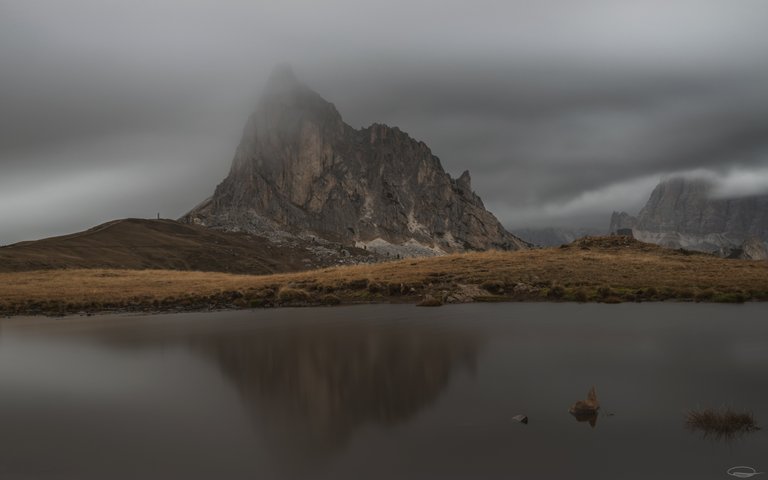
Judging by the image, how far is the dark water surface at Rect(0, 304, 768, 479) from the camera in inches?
347

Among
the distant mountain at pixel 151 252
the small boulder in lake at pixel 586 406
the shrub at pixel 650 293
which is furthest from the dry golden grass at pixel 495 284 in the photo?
the distant mountain at pixel 151 252

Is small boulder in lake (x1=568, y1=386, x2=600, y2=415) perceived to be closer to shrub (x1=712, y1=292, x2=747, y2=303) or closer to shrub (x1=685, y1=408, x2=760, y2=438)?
shrub (x1=685, y1=408, x2=760, y2=438)

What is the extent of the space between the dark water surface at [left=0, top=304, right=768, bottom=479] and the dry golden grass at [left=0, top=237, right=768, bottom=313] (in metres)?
14.1

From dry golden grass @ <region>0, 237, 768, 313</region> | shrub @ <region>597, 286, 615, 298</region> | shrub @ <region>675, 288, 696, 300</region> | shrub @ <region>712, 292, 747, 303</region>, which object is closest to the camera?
shrub @ <region>712, 292, 747, 303</region>

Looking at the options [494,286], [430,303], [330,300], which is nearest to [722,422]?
[430,303]

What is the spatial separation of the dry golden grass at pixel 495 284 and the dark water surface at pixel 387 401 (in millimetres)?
14058

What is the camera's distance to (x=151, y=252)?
135625 mm

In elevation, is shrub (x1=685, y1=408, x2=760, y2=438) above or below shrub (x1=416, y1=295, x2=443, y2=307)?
below

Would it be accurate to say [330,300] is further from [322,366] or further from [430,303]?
[322,366]

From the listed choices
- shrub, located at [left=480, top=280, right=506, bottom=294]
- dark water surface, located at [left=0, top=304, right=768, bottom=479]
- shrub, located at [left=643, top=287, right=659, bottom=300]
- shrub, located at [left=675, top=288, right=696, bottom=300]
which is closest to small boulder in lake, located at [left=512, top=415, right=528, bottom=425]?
dark water surface, located at [left=0, top=304, right=768, bottom=479]

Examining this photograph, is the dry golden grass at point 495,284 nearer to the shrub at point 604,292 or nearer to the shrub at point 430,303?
the shrub at point 604,292

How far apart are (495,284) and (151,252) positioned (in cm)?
11710

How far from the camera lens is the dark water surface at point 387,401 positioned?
28.9ft

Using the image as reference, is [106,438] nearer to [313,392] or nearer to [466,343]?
[313,392]
